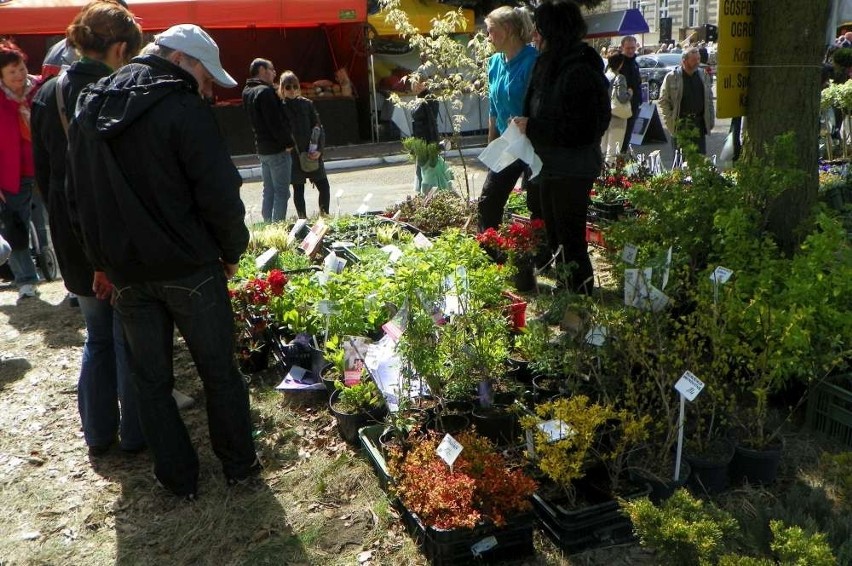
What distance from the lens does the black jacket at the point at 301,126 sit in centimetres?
795

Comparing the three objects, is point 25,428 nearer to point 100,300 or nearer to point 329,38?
point 100,300

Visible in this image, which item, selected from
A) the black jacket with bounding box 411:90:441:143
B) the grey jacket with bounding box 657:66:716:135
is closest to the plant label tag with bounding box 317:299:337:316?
the black jacket with bounding box 411:90:441:143

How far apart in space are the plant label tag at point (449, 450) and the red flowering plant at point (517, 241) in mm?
2628

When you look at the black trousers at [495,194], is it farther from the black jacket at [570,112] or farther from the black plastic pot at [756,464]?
the black plastic pot at [756,464]

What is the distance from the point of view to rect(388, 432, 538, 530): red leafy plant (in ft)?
8.51

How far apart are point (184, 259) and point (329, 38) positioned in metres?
14.4

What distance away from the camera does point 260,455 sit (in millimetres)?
3613

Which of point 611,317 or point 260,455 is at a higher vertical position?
point 611,317

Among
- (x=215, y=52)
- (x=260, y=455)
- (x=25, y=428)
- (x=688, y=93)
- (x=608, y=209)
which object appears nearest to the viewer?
(x=215, y=52)

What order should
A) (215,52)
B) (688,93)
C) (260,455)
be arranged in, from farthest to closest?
(688,93)
(260,455)
(215,52)

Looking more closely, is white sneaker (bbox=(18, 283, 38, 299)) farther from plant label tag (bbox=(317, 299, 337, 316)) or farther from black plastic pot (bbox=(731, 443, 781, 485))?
black plastic pot (bbox=(731, 443, 781, 485))

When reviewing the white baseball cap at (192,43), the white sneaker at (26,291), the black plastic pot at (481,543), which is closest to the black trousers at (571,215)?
the black plastic pot at (481,543)

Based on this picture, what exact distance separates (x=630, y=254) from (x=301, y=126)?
16.9ft

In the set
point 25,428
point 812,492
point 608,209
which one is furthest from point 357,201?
point 812,492
